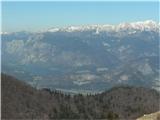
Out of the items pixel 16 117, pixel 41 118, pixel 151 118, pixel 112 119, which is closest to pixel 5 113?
pixel 16 117

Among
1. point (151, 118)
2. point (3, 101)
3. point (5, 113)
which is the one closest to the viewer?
point (151, 118)

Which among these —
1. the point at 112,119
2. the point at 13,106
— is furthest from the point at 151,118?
the point at 13,106

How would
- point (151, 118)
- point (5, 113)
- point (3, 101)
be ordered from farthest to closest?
point (3, 101), point (5, 113), point (151, 118)

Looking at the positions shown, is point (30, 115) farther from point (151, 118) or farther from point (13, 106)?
point (151, 118)

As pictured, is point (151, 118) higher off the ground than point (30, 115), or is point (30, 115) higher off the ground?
point (151, 118)

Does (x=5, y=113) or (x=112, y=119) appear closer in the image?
(x=5, y=113)

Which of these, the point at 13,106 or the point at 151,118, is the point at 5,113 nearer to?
the point at 13,106

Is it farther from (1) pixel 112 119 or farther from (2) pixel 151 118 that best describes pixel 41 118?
(2) pixel 151 118

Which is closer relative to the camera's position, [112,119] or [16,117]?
[16,117]
